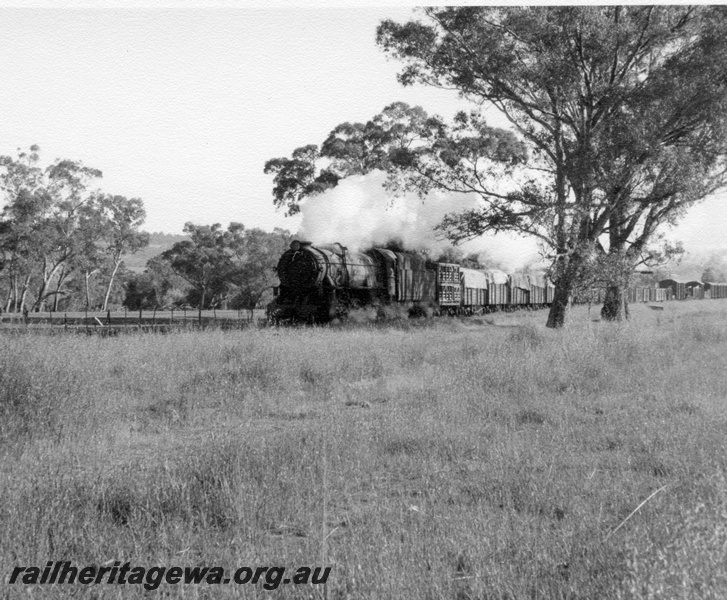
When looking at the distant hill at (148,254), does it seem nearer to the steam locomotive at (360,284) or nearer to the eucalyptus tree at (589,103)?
the steam locomotive at (360,284)

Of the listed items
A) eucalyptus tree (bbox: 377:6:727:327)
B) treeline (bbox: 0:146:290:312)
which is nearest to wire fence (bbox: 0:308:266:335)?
treeline (bbox: 0:146:290:312)

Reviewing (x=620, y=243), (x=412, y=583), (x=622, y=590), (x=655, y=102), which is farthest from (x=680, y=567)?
(x=620, y=243)

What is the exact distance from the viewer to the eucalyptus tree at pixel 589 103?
14.7m

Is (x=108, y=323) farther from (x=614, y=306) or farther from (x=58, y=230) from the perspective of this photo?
(x=614, y=306)

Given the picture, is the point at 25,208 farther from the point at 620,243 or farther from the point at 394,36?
the point at 620,243

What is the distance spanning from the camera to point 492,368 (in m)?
10.1

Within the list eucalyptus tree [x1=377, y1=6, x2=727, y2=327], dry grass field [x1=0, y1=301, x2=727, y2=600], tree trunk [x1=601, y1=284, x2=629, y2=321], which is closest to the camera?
dry grass field [x1=0, y1=301, x2=727, y2=600]

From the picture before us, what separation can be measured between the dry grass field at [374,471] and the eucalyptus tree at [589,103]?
6.76 meters

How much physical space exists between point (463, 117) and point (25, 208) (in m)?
17.8

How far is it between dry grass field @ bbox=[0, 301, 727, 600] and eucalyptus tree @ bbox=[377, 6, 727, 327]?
22.2ft

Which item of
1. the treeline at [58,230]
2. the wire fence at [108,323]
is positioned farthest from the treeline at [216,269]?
the wire fence at [108,323]

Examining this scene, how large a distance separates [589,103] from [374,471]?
47.9ft

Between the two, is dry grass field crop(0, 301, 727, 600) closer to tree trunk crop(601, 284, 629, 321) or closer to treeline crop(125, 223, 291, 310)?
tree trunk crop(601, 284, 629, 321)

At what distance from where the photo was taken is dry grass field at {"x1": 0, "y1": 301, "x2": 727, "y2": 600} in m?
3.31
